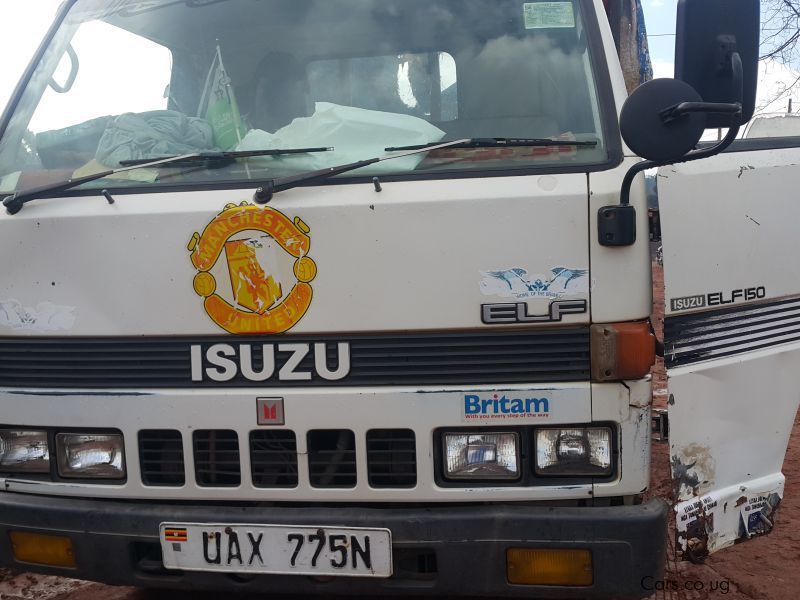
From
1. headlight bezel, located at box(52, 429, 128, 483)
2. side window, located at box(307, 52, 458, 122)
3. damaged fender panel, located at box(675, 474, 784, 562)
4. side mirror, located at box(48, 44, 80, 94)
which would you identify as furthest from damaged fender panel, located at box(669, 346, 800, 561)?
side mirror, located at box(48, 44, 80, 94)

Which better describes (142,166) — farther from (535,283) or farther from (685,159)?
(685,159)

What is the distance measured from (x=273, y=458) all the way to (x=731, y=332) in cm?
163

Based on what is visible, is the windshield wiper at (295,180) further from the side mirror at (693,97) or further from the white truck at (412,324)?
the side mirror at (693,97)

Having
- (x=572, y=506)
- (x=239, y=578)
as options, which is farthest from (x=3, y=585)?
(x=572, y=506)

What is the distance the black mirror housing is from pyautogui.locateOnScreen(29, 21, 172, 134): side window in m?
1.88

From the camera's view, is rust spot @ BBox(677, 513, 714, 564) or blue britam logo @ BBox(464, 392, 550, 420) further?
rust spot @ BBox(677, 513, 714, 564)

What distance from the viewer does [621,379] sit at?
2502 millimetres

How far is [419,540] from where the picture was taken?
2539 millimetres

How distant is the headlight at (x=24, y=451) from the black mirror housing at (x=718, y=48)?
7.90 ft

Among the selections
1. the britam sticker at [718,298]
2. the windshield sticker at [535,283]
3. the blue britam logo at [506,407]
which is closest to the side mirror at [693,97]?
the windshield sticker at [535,283]

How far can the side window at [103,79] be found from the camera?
3.11m

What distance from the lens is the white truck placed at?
248 centimetres

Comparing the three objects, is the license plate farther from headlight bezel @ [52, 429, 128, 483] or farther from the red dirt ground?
the red dirt ground

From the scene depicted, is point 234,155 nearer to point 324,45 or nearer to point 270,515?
point 324,45
